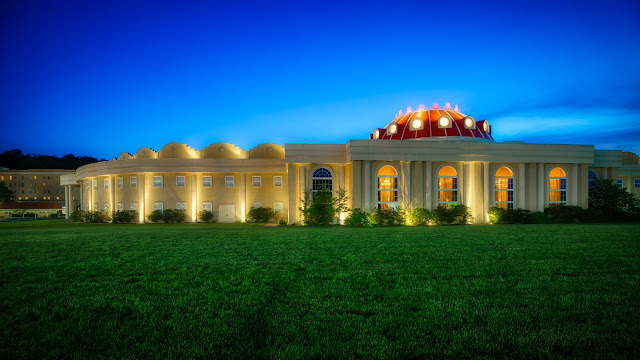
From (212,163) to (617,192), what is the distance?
4017 cm

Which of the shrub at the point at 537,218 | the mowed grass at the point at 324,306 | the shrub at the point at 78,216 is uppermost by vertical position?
the mowed grass at the point at 324,306

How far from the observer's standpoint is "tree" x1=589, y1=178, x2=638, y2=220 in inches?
1198

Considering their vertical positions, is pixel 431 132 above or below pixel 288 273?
above

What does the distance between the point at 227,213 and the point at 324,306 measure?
3250 centimetres

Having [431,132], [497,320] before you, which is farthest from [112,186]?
[497,320]

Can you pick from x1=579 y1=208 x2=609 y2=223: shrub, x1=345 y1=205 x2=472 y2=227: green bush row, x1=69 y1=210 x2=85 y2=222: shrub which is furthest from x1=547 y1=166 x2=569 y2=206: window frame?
x1=69 y1=210 x2=85 y2=222: shrub

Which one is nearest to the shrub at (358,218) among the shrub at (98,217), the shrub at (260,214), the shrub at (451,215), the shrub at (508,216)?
the shrub at (451,215)

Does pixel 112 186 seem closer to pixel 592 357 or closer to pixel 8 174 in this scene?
pixel 592 357

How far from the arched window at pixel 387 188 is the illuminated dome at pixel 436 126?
7516 millimetres

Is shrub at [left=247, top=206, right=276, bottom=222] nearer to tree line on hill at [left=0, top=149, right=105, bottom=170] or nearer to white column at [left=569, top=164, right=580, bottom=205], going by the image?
white column at [left=569, top=164, right=580, bottom=205]

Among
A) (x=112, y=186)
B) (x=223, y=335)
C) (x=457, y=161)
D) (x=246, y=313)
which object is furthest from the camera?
(x=112, y=186)

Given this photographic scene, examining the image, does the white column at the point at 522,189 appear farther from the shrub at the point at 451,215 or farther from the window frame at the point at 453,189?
the window frame at the point at 453,189

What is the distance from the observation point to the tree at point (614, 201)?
30.4m

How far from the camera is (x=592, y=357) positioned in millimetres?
3939
